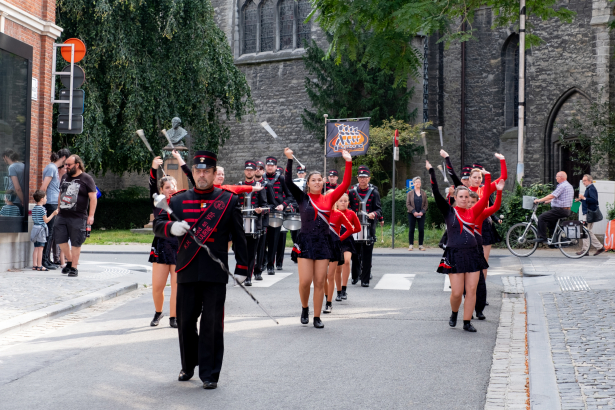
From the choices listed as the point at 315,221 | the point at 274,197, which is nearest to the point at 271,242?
the point at 274,197

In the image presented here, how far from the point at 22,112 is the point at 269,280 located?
5.38 m

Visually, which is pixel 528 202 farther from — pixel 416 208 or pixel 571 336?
pixel 571 336

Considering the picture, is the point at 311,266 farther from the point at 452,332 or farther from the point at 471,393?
the point at 471,393

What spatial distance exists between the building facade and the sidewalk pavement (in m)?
8.71

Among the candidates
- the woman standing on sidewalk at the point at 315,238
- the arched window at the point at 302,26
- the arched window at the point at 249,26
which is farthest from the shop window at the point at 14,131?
the arched window at the point at 249,26

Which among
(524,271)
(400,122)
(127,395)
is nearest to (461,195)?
(127,395)

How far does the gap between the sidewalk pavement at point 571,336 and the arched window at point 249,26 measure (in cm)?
2331

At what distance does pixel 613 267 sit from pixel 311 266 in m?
7.72

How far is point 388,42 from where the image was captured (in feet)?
31.6

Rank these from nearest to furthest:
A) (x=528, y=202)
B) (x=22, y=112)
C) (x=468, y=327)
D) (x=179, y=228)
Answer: (x=179, y=228) → (x=468, y=327) → (x=22, y=112) → (x=528, y=202)

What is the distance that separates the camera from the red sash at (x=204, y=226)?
538 centimetres

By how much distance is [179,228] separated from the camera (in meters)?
5.16

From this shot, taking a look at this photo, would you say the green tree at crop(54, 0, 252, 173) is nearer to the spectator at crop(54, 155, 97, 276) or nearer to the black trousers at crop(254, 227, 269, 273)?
the spectator at crop(54, 155, 97, 276)

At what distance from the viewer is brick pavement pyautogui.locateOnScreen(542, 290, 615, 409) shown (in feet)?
16.2
